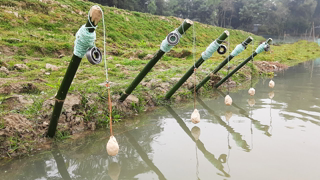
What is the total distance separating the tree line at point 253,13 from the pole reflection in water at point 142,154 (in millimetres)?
50494

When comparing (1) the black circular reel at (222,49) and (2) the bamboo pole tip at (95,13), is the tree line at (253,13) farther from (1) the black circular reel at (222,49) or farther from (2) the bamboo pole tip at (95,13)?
(2) the bamboo pole tip at (95,13)

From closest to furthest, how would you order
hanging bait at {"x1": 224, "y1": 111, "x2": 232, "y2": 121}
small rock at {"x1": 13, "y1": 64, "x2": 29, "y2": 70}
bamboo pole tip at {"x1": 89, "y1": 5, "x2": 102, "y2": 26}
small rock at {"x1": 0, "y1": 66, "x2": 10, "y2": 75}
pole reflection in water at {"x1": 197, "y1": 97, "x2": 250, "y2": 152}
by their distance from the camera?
bamboo pole tip at {"x1": 89, "y1": 5, "x2": 102, "y2": 26} < pole reflection in water at {"x1": 197, "y1": 97, "x2": 250, "y2": 152} < hanging bait at {"x1": 224, "y1": 111, "x2": 232, "y2": 121} < small rock at {"x1": 0, "y1": 66, "x2": 10, "y2": 75} < small rock at {"x1": 13, "y1": 64, "x2": 29, "y2": 70}

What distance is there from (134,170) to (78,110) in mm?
2033

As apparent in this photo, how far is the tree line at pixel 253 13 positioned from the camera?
5681 cm

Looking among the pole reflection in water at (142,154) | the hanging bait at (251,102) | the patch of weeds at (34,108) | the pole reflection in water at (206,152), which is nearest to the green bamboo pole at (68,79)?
the patch of weeds at (34,108)

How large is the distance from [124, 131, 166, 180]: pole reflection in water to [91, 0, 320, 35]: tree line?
5049 centimetres

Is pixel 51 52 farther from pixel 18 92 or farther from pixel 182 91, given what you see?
pixel 182 91

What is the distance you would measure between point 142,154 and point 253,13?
6420 cm

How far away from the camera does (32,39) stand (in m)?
10.3

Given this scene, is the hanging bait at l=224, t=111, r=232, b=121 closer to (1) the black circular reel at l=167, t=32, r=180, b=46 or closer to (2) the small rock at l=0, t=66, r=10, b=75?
(1) the black circular reel at l=167, t=32, r=180, b=46

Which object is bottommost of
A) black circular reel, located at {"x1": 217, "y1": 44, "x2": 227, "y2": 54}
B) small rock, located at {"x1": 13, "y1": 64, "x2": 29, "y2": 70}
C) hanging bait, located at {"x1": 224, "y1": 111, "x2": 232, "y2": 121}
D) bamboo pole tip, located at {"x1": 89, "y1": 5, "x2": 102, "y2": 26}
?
hanging bait, located at {"x1": 224, "y1": 111, "x2": 232, "y2": 121}

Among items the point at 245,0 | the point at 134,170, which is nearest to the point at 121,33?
the point at 134,170

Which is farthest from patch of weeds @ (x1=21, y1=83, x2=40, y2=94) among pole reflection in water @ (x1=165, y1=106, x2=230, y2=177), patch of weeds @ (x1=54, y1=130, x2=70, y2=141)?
pole reflection in water @ (x1=165, y1=106, x2=230, y2=177)

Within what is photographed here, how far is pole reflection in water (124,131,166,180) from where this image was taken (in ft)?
9.49
